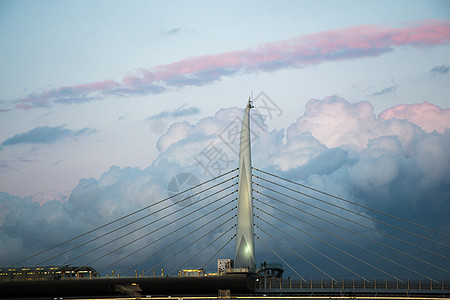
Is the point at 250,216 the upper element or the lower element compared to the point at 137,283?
upper

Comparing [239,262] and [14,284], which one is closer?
[239,262]

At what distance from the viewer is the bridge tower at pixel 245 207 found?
130m

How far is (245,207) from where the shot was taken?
13325cm

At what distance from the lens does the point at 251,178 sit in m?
137

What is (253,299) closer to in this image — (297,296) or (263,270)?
(297,296)

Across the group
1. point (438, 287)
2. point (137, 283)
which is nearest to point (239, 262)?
point (137, 283)

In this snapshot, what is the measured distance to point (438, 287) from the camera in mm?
→ 122938

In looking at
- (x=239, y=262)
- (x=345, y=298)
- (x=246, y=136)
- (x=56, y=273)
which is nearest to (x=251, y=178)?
(x=246, y=136)

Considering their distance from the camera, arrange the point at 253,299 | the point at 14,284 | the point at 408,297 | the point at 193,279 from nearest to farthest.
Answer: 1. the point at 408,297
2. the point at 253,299
3. the point at 193,279
4. the point at 14,284

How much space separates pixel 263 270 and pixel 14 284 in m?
60.3

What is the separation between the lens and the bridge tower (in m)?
130

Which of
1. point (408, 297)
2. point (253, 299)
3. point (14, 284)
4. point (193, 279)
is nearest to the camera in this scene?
point (408, 297)

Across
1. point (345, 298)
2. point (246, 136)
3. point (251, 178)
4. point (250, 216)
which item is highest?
point (246, 136)

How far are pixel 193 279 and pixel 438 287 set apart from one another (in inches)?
1988
